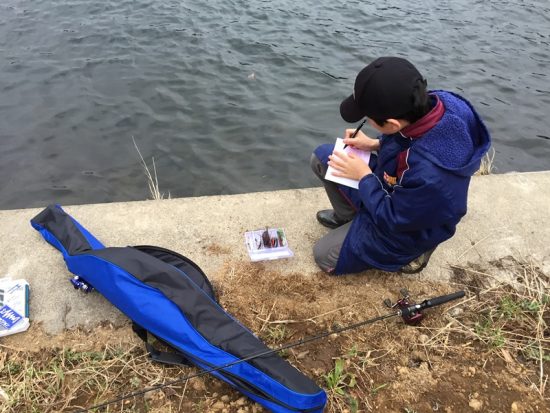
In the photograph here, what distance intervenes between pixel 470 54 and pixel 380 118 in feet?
22.6

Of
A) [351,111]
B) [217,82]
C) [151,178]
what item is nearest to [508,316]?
[351,111]

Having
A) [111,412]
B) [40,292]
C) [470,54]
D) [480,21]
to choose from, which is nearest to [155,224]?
[40,292]

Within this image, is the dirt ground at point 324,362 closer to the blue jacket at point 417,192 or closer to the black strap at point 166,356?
the black strap at point 166,356

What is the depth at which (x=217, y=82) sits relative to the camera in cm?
701

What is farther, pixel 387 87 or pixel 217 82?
pixel 217 82

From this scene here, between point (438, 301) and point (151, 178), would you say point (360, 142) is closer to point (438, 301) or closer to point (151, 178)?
point (438, 301)

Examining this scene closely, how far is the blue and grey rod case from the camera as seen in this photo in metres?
2.36

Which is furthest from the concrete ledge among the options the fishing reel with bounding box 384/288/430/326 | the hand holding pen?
the hand holding pen

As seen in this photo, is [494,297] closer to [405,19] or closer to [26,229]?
[26,229]

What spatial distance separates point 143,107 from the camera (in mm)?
6391

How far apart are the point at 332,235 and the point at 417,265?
0.66 m

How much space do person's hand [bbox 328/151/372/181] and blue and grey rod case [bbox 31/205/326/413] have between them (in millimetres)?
1173

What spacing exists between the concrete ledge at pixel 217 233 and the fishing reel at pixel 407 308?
0.34 meters

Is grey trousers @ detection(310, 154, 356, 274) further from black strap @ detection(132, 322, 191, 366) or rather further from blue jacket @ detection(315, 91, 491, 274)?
black strap @ detection(132, 322, 191, 366)
